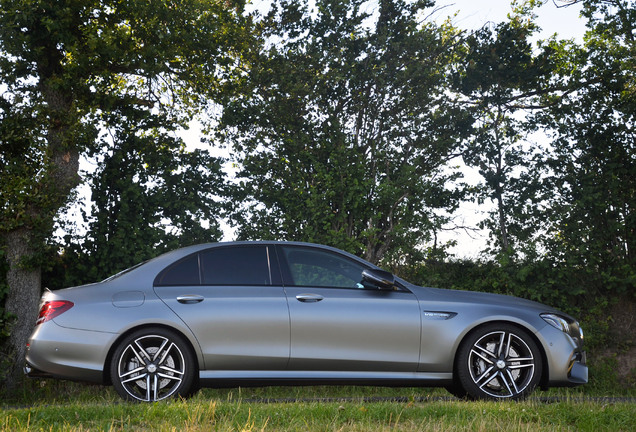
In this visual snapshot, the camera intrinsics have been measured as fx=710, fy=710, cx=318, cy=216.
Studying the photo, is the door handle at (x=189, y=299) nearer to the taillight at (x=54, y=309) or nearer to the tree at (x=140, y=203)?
the taillight at (x=54, y=309)

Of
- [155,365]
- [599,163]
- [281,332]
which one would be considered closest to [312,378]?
[281,332]

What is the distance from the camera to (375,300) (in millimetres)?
7168

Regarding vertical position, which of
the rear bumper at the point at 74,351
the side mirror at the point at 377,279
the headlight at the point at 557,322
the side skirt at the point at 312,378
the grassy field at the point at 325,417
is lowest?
the grassy field at the point at 325,417

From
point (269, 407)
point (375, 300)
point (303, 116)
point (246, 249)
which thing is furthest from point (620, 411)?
point (303, 116)

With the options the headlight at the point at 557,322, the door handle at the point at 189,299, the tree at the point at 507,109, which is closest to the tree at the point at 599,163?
the tree at the point at 507,109

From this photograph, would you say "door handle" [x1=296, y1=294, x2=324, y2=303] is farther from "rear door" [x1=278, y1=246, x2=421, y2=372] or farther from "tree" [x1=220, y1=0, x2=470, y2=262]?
"tree" [x1=220, y1=0, x2=470, y2=262]

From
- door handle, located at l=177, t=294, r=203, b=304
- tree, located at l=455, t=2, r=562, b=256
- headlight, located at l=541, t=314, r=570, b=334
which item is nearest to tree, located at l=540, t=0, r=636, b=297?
tree, located at l=455, t=2, r=562, b=256

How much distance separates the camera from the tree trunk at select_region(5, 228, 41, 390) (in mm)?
12086

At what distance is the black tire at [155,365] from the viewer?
6.94 m

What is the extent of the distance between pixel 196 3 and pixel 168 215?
13.1 feet

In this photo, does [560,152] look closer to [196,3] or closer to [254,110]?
[254,110]

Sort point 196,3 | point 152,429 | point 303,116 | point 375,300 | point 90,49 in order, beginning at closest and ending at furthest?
point 152,429 → point 375,300 → point 90,49 → point 196,3 → point 303,116

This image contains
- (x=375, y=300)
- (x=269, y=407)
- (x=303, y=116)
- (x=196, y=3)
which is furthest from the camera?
(x=303, y=116)

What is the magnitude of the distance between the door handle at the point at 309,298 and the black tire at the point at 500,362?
5.07ft
